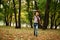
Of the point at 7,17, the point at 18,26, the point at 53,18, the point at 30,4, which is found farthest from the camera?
the point at 7,17

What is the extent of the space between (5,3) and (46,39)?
3280 centimetres

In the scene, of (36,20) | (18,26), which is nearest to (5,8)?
(18,26)

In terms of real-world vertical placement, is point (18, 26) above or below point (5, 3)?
below

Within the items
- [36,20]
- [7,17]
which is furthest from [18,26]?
[7,17]

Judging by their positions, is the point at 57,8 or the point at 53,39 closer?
the point at 53,39

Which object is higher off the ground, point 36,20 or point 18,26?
point 36,20

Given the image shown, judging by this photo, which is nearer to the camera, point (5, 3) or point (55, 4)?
point (55, 4)

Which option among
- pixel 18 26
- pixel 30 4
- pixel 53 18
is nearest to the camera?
pixel 18 26

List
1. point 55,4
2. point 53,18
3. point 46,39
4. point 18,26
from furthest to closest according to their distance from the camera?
point 53,18, point 55,4, point 18,26, point 46,39

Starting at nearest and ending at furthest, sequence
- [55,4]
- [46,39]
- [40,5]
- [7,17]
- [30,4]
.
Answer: [46,39] → [55,4] → [40,5] → [30,4] → [7,17]

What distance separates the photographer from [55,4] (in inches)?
1453

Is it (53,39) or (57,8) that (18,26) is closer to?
(57,8)

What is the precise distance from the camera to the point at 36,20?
46.8ft

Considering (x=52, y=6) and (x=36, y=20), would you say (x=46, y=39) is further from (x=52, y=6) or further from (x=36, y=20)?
(x=52, y=6)
